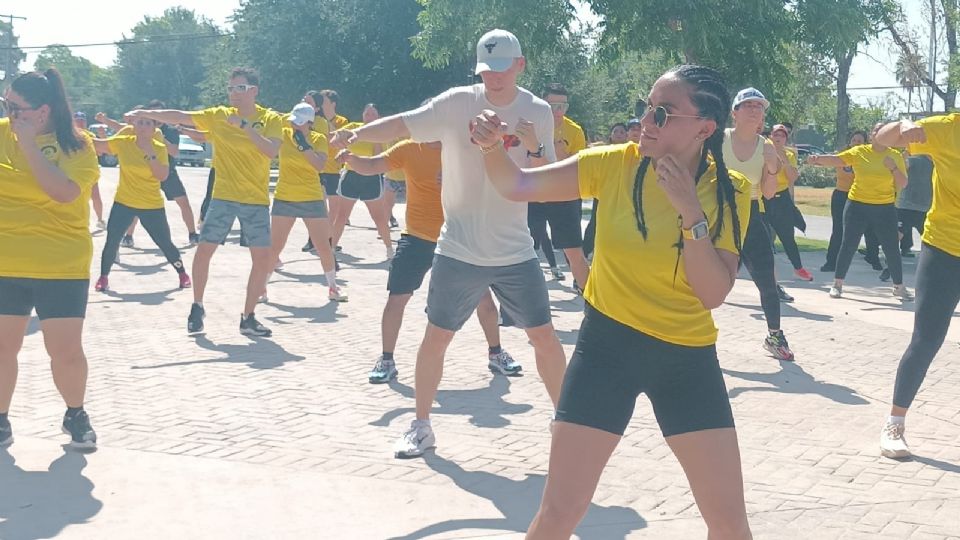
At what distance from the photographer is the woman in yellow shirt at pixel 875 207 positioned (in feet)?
42.7

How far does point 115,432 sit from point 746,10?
42.6 feet

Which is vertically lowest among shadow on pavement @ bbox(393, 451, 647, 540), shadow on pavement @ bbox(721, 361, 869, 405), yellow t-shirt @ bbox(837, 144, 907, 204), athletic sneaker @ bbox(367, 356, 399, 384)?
shadow on pavement @ bbox(721, 361, 869, 405)

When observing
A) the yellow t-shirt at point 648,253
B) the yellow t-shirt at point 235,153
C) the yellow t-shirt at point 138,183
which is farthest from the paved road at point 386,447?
the yellow t-shirt at point 138,183

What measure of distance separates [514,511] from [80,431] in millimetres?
2309

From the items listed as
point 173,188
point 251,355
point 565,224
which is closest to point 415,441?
point 251,355

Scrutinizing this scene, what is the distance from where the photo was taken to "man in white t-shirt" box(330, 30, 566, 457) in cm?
585

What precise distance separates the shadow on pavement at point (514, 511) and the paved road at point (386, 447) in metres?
0.01

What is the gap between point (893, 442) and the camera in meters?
6.33

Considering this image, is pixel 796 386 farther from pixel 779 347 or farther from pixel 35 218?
pixel 35 218

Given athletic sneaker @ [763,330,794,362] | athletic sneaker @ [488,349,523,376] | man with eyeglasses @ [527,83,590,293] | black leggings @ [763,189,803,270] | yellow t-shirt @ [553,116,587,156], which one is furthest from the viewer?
black leggings @ [763,189,803,270]

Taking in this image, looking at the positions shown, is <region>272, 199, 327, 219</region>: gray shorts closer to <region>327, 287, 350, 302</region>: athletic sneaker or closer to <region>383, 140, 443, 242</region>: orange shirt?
<region>327, 287, 350, 302</region>: athletic sneaker

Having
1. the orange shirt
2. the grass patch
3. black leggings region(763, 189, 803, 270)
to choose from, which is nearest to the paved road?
the orange shirt

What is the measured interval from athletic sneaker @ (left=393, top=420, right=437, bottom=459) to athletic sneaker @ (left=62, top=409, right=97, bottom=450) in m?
1.54

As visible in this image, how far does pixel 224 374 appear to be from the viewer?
8148 millimetres
